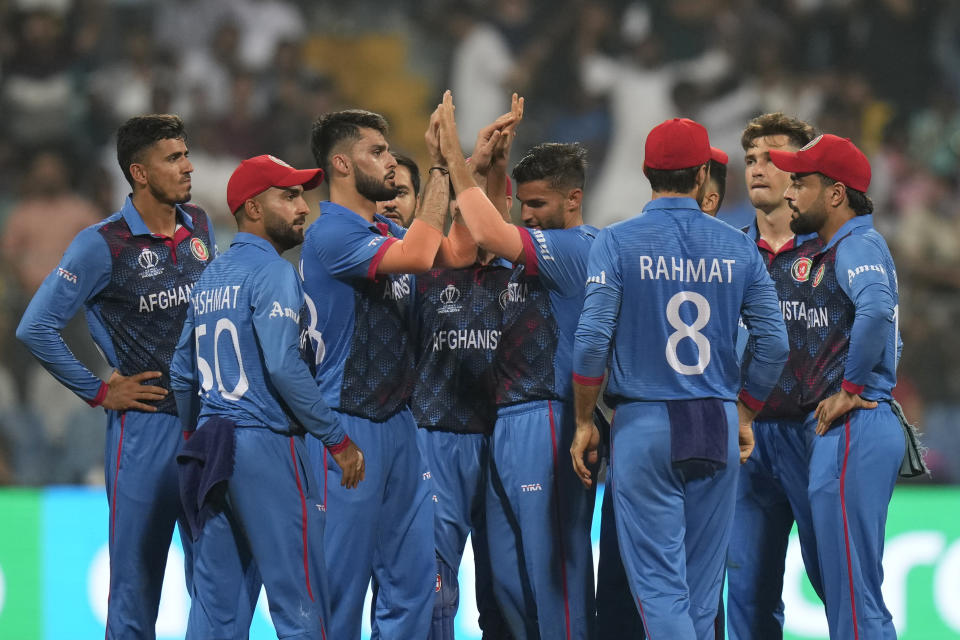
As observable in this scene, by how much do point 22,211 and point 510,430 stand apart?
7.11 m

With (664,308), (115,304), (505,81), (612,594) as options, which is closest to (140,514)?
(115,304)

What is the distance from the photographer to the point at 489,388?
18.9 ft

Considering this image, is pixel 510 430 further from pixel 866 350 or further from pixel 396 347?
pixel 866 350

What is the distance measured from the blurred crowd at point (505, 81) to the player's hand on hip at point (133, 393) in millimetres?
5855

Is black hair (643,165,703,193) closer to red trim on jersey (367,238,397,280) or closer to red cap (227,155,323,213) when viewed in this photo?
red trim on jersey (367,238,397,280)

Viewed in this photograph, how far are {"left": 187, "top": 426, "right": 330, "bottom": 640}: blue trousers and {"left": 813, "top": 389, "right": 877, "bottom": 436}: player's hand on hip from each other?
226 cm

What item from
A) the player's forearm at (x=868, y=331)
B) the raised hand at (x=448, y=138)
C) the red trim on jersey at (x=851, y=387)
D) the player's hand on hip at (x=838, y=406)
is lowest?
the player's hand on hip at (x=838, y=406)

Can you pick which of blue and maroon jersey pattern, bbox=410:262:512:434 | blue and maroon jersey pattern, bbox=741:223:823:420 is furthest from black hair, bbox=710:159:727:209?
blue and maroon jersey pattern, bbox=410:262:512:434

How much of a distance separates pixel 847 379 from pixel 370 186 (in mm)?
2247

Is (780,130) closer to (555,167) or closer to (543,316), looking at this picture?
(555,167)

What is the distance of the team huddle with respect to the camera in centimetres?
472

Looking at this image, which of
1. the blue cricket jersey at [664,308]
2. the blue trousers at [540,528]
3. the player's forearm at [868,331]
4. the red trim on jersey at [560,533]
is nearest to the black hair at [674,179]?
the blue cricket jersey at [664,308]

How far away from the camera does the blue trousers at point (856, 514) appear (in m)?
5.07

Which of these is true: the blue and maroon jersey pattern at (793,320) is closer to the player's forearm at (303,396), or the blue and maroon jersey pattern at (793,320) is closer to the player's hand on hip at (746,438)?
the player's hand on hip at (746,438)
